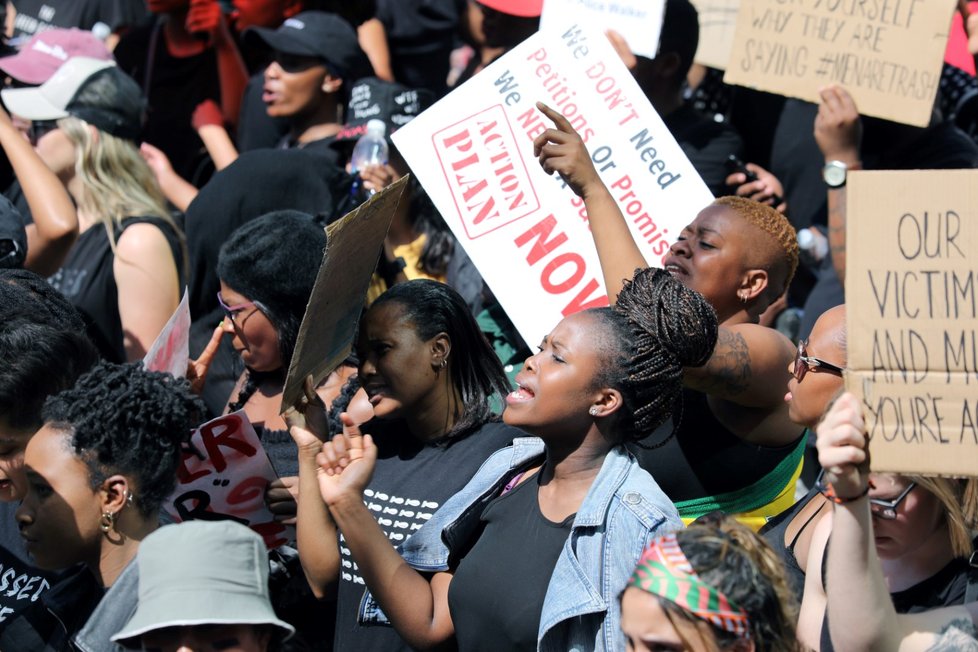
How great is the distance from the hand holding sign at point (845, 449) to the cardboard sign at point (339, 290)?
127 centimetres

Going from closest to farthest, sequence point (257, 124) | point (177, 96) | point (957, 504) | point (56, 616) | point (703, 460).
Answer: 1. point (957, 504)
2. point (56, 616)
3. point (703, 460)
4. point (257, 124)
5. point (177, 96)

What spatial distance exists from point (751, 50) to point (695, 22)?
0.58m

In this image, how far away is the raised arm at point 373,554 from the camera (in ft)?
10.4

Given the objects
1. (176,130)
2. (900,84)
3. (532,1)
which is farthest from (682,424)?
(176,130)

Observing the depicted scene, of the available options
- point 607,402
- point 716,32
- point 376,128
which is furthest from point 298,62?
point 607,402

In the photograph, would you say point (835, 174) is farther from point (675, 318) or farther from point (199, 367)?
point (199, 367)

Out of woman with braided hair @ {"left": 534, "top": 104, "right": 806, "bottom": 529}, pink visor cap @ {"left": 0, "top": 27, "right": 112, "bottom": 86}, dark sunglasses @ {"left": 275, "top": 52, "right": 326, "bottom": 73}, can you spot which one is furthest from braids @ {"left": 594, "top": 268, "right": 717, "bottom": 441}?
pink visor cap @ {"left": 0, "top": 27, "right": 112, "bottom": 86}

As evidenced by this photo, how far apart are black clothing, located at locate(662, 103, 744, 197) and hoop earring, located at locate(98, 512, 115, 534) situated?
9.61ft

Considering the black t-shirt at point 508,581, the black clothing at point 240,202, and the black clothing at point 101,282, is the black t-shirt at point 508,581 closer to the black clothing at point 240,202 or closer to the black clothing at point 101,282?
the black clothing at point 240,202

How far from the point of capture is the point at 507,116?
4.52 metres

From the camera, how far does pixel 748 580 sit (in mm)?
2510

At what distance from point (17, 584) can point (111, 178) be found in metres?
2.32

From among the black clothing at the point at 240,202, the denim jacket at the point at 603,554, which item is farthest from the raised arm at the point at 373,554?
the black clothing at the point at 240,202

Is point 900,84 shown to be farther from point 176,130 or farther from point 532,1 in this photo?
point 176,130
